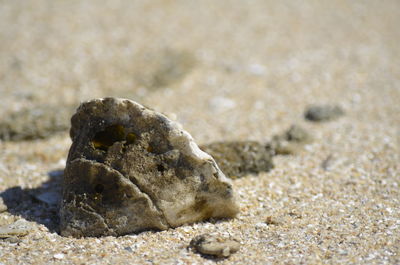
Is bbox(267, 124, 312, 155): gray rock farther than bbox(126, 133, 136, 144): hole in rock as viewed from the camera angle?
Yes

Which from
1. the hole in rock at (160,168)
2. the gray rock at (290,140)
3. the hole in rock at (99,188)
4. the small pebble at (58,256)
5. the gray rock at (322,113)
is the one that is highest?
the gray rock at (322,113)

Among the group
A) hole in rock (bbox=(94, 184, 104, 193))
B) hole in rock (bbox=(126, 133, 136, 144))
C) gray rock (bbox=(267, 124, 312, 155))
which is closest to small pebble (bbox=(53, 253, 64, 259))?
hole in rock (bbox=(94, 184, 104, 193))

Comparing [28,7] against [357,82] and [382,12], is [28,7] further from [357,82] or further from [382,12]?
[382,12]

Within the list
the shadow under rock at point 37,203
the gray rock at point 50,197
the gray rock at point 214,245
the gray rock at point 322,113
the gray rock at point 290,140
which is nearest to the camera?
the gray rock at point 214,245

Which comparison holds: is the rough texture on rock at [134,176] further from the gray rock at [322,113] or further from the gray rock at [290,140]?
the gray rock at [322,113]

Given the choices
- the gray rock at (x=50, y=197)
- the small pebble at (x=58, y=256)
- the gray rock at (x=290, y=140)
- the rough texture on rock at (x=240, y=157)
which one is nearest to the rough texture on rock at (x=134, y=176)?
the small pebble at (x=58, y=256)

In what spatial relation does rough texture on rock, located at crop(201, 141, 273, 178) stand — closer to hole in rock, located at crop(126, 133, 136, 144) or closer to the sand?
the sand

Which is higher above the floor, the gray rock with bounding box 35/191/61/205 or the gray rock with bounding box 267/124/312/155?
the gray rock with bounding box 267/124/312/155

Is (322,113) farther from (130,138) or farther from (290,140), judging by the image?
(130,138)
